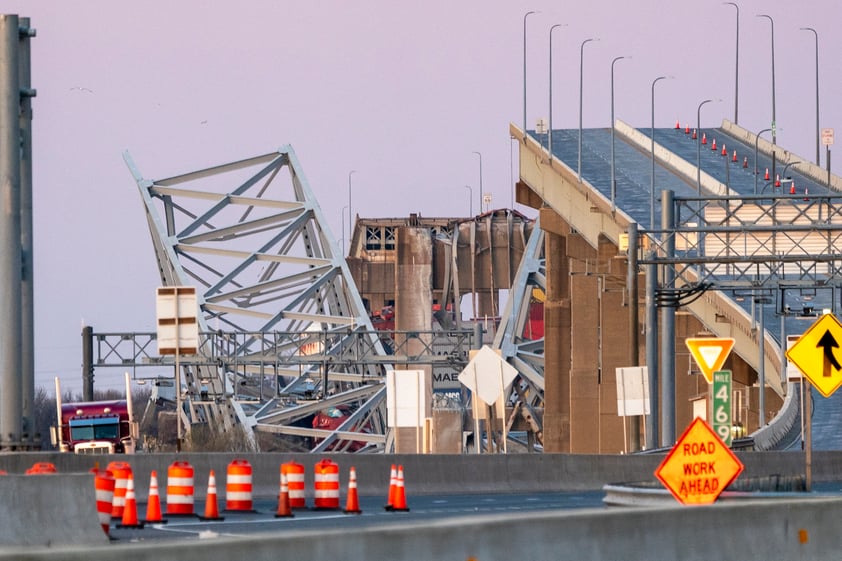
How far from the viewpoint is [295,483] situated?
23.5 metres

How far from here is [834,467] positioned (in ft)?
127

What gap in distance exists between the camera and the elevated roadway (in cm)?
6738

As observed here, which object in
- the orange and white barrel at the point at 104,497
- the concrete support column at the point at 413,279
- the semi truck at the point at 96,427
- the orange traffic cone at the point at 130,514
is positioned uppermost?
the concrete support column at the point at 413,279

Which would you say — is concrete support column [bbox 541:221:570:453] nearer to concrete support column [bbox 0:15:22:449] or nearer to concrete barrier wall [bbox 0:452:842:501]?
concrete barrier wall [bbox 0:452:842:501]

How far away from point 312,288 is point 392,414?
48.8 meters

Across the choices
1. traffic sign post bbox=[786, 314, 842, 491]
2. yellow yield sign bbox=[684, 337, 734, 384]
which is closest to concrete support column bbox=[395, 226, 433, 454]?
yellow yield sign bbox=[684, 337, 734, 384]

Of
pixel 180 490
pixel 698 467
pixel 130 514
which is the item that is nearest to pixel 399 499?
pixel 180 490

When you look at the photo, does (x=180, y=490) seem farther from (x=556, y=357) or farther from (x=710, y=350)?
(x=556, y=357)

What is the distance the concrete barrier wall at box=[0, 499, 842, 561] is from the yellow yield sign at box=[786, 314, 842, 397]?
6389 mm

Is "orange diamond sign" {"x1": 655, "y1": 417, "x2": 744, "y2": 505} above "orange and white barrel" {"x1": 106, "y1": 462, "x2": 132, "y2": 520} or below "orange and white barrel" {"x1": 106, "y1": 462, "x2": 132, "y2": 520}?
above

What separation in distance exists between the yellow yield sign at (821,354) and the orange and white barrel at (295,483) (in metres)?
6.41

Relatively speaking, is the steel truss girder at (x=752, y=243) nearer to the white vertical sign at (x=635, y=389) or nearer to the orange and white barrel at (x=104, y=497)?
the white vertical sign at (x=635, y=389)

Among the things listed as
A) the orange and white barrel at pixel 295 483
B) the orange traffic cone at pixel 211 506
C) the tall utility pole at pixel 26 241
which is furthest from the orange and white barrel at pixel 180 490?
the tall utility pole at pixel 26 241

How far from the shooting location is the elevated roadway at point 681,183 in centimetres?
6738
